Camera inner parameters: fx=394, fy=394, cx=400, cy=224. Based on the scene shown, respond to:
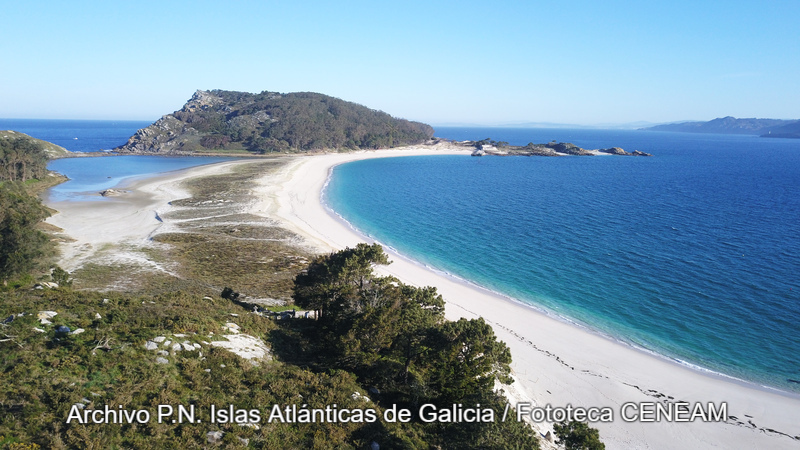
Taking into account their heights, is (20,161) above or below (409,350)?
above

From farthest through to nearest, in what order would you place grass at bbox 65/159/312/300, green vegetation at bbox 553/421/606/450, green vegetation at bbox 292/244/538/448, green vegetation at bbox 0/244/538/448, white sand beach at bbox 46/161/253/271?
white sand beach at bbox 46/161/253/271 → grass at bbox 65/159/312/300 → green vegetation at bbox 292/244/538/448 → green vegetation at bbox 553/421/606/450 → green vegetation at bbox 0/244/538/448

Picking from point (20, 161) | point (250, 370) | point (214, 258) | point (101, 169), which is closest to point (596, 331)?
point (250, 370)

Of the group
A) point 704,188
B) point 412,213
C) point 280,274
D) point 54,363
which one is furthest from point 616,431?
point 704,188

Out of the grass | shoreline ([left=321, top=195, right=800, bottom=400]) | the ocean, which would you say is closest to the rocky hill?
the ocean

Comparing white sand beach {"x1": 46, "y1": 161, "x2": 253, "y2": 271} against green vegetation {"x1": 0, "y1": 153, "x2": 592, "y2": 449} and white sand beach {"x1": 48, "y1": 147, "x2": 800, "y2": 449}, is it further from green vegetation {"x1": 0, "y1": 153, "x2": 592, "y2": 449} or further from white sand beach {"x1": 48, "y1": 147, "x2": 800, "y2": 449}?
green vegetation {"x1": 0, "y1": 153, "x2": 592, "y2": 449}

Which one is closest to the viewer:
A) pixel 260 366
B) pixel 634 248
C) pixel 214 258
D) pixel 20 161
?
pixel 260 366

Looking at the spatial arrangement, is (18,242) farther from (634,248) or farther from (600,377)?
(634,248)
